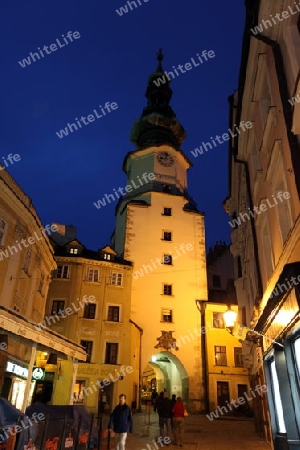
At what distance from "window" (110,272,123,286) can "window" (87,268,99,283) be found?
1.31 meters

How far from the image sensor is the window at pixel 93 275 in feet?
102

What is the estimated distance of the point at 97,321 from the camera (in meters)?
29.5

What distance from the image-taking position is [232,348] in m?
33.7

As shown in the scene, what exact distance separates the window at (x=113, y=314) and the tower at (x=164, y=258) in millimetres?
3567

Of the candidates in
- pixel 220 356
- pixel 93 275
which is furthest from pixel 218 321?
pixel 93 275

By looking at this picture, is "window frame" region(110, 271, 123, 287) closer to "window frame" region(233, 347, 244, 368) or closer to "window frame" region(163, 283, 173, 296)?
"window frame" region(163, 283, 173, 296)

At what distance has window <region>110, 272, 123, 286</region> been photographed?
31.6 m

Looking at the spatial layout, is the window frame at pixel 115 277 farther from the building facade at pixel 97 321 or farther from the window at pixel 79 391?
the window at pixel 79 391

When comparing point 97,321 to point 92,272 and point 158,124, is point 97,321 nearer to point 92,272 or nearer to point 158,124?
point 92,272

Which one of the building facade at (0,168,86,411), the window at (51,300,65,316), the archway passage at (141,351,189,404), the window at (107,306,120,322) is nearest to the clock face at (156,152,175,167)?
the window at (107,306,120,322)

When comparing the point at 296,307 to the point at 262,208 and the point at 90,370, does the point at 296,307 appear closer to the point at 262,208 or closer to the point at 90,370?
the point at 262,208

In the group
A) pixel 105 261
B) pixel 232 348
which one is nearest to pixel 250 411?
pixel 232 348

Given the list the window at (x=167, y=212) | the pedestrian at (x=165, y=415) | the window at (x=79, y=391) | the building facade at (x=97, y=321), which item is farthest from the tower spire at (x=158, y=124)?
the pedestrian at (x=165, y=415)

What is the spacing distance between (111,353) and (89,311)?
147 inches
